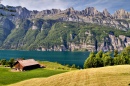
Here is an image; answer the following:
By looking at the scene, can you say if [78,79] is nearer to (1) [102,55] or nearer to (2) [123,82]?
(2) [123,82]

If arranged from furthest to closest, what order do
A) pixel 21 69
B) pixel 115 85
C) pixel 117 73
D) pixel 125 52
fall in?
pixel 125 52 < pixel 21 69 < pixel 117 73 < pixel 115 85

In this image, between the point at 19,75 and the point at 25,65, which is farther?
the point at 25,65

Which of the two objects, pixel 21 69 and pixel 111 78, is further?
pixel 21 69

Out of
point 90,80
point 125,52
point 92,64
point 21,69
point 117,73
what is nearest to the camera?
point 90,80

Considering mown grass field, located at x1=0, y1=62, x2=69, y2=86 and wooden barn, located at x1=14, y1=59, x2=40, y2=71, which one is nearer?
mown grass field, located at x1=0, y1=62, x2=69, y2=86

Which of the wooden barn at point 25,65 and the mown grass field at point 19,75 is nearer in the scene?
the mown grass field at point 19,75

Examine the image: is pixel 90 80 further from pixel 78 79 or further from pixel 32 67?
pixel 32 67

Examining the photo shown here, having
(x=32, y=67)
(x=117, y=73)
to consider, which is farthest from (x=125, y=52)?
(x=117, y=73)

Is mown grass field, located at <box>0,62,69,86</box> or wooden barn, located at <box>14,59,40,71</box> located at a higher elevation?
wooden barn, located at <box>14,59,40,71</box>

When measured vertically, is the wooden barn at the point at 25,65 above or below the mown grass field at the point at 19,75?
above

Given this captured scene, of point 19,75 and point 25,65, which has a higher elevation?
point 25,65

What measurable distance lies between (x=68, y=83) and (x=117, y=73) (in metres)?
12.1

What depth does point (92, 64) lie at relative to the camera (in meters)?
123

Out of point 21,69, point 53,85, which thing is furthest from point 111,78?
point 21,69
